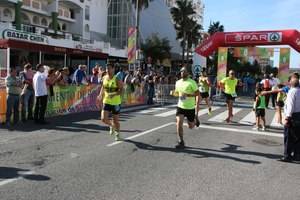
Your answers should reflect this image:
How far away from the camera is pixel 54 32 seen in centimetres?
4472

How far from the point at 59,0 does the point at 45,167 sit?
176 feet

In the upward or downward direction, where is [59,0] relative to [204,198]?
upward

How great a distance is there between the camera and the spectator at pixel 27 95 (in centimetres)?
1270

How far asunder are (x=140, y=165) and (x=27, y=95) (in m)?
6.64

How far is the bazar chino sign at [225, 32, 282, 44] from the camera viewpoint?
79.4 feet

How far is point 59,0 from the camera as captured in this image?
57.6 meters

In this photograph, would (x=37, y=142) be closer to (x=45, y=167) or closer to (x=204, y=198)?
(x=45, y=167)

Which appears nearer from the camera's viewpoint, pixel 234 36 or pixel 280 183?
pixel 280 183

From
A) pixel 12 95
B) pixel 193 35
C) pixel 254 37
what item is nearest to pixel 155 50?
pixel 193 35

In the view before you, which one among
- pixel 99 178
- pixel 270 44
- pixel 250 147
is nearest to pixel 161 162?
pixel 99 178

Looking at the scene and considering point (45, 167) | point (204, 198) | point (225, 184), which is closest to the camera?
point (204, 198)

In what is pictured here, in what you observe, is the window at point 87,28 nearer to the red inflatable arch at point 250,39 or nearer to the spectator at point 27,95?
the red inflatable arch at point 250,39

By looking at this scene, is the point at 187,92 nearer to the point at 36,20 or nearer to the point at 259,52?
the point at 259,52

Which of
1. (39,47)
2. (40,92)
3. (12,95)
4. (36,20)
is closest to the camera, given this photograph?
(12,95)
